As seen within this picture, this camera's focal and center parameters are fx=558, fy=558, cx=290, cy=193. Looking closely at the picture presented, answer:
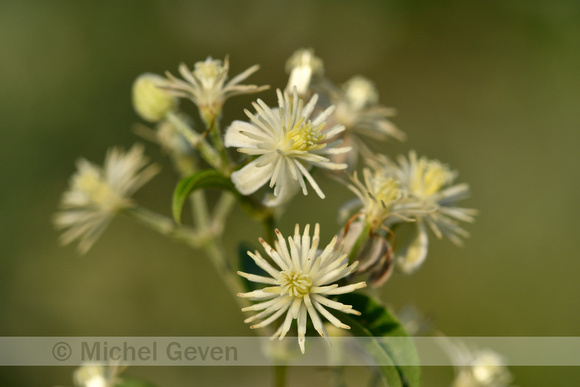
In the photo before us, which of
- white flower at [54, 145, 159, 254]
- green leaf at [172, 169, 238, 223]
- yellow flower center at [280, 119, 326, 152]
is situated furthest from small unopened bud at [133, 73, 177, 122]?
yellow flower center at [280, 119, 326, 152]

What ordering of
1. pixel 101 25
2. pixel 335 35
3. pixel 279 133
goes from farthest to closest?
pixel 335 35 → pixel 101 25 → pixel 279 133

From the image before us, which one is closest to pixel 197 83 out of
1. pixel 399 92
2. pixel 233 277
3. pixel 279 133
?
pixel 279 133

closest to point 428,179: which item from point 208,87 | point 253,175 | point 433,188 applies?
point 433,188

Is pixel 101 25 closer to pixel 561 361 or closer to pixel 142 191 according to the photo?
pixel 142 191

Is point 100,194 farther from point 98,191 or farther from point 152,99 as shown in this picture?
point 152,99

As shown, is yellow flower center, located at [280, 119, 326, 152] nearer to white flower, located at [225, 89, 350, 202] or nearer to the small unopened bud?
white flower, located at [225, 89, 350, 202]

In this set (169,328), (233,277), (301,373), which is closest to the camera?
(233,277)
